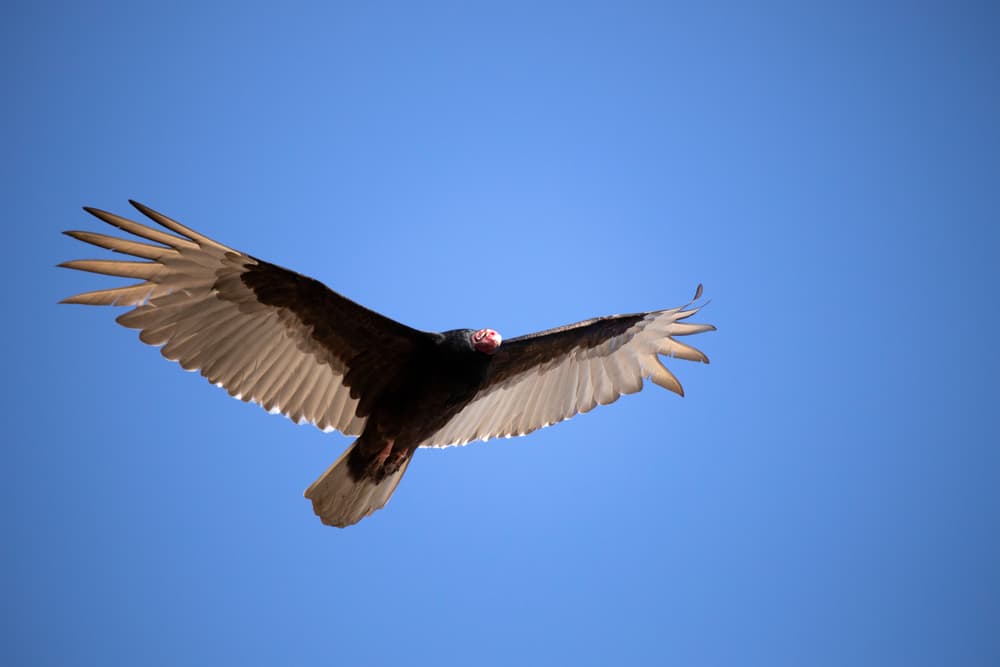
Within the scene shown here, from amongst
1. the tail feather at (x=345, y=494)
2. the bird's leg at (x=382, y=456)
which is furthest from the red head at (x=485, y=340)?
the tail feather at (x=345, y=494)

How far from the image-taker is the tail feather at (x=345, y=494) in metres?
4.94

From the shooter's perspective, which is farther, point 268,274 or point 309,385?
point 309,385

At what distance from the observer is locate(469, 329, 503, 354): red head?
4.89m

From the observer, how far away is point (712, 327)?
18.9 ft

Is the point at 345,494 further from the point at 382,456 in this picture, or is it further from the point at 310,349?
the point at 310,349

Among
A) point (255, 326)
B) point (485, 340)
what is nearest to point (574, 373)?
point (485, 340)

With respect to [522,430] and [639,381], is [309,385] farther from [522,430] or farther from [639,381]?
[639,381]

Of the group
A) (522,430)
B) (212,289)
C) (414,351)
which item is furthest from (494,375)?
(212,289)

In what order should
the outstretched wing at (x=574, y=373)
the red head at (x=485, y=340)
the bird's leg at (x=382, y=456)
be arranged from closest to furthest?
the red head at (x=485, y=340) → the bird's leg at (x=382, y=456) → the outstretched wing at (x=574, y=373)

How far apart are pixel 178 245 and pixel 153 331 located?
479 mm

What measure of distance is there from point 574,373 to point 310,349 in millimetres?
1931

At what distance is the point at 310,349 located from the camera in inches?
199

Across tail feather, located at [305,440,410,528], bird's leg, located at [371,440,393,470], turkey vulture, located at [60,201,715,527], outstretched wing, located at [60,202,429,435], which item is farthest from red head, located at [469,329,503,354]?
tail feather, located at [305,440,410,528]

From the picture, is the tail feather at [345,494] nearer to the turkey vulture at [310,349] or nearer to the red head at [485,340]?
the turkey vulture at [310,349]
